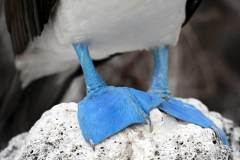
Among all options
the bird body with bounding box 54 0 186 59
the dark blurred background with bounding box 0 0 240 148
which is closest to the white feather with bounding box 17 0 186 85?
the bird body with bounding box 54 0 186 59

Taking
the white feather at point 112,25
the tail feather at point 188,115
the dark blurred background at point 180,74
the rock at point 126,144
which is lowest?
the dark blurred background at point 180,74

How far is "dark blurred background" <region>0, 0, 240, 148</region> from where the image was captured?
10.7ft

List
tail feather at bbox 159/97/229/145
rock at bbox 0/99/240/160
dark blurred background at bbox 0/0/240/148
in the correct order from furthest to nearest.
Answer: dark blurred background at bbox 0/0/240/148 → tail feather at bbox 159/97/229/145 → rock at bbox 0/99/240/160

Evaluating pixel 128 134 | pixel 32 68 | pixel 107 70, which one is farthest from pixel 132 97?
pixel 107 70

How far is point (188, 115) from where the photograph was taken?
227 centimetres

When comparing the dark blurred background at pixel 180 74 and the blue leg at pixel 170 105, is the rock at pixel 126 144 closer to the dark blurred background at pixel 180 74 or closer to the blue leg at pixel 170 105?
the blue leg at pixel 170 105

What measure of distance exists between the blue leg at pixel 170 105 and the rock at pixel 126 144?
0.40ft

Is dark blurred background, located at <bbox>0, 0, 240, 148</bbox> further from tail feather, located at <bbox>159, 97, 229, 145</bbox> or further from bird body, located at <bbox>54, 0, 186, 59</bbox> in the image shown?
tail feather, located at <bbox>159, 97, 229, 145</bbox>

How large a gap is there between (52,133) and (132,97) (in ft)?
1.09

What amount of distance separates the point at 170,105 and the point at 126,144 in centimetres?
33

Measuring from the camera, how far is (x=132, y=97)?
225 cm

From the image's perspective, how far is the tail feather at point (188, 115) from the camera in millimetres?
2230

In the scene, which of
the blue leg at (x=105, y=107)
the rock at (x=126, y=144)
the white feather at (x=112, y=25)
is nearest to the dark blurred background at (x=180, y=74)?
the white feather at (x=112, y=25)

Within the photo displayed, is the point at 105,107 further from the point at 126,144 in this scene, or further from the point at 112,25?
the point at 112,25
